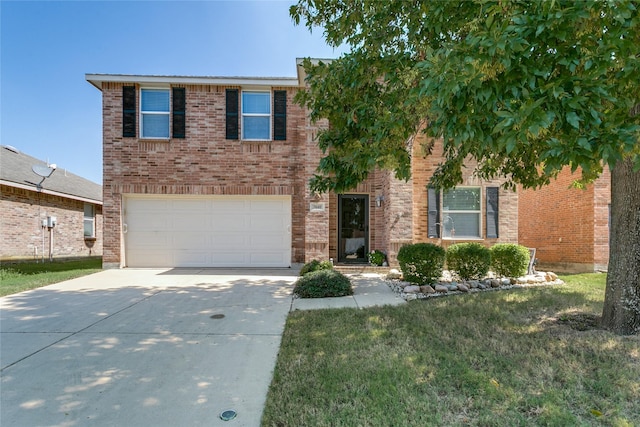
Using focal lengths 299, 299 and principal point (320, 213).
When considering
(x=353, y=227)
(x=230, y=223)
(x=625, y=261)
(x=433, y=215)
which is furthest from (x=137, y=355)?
(x=433, y=215)

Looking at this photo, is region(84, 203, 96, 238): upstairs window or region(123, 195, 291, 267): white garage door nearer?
region(123, 195, 291, 267): white garage door

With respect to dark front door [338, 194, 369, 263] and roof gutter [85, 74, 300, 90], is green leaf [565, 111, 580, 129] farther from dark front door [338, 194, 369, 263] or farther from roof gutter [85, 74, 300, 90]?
roof gutter [85, 74, 300, 90]

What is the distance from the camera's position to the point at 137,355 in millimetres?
3594

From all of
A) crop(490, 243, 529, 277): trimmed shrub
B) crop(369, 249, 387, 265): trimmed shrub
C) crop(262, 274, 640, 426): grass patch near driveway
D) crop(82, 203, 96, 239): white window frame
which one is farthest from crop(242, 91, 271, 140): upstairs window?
crop(82, 203, 96, 239): white window frame

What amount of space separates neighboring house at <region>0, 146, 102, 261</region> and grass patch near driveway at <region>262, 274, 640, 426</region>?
14052mm

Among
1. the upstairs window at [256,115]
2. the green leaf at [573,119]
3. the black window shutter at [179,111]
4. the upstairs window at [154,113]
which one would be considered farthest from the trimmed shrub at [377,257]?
the upstairs window at [154,113]

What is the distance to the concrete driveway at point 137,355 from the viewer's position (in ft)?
8.46

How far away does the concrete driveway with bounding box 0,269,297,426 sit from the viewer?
258 centimetres

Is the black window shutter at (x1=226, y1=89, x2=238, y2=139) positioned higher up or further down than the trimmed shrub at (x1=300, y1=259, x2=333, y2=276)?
higher up

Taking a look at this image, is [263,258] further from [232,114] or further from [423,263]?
[423,263]

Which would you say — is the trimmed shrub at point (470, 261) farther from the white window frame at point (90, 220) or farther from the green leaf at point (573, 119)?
the white window frame at point (90, 220)

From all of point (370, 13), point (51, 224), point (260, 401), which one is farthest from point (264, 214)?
point (51, 224)

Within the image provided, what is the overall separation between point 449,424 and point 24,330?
5.74 meters

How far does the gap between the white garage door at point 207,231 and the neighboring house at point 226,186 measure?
0.03 metres
